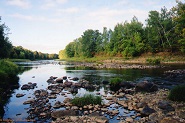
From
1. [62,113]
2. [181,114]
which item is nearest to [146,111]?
[181,114]

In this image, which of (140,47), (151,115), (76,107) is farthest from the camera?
(140,47)

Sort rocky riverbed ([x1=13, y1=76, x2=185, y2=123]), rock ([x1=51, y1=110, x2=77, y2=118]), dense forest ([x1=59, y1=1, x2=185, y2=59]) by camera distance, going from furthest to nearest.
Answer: dense forest ([x1=59, y1=1, x2=185, y2=59])
rock ([x1=51, y1=110, x2=77, y2=118])
rocky riverbed ([x1=13, y1=76, x2=185, y2=123])

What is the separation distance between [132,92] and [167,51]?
61.3 meters

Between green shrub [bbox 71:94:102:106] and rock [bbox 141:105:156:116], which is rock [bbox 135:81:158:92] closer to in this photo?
green shrub [bbox 71:94:102:106]

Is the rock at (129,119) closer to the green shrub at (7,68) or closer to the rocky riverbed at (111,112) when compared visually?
the rocky riverbed at (111,112)

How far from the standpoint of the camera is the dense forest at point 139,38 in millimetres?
74500

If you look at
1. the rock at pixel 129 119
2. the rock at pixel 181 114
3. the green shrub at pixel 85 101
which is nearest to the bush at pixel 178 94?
the rock at pixel 181 114

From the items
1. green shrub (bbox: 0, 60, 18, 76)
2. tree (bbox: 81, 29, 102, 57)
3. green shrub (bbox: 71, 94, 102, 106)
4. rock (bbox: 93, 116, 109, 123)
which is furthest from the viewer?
tree (bbox: 81, 29, 102, 57)

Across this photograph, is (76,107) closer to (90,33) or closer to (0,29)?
(0,29)

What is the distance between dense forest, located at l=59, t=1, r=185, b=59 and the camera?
74.5 m

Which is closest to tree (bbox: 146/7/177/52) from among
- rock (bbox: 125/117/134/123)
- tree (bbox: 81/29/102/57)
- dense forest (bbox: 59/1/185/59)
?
dense forest (bbox: 59/1/185/59)

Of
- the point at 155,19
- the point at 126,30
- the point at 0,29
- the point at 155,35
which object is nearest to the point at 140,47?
the point at 155,35

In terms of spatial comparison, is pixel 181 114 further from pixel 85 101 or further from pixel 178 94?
pixel 85 101

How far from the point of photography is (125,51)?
90125 mm
